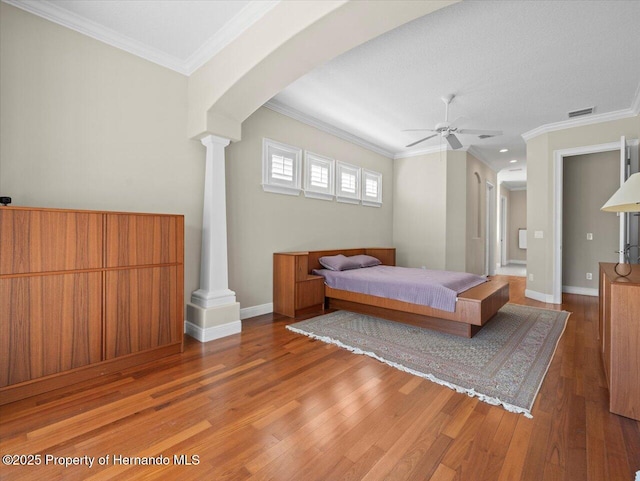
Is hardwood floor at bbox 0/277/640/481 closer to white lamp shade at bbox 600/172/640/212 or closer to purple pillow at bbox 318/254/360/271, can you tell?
white lamp shade at bbox 600/172/640/212

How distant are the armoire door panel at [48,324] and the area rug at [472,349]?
1845mm

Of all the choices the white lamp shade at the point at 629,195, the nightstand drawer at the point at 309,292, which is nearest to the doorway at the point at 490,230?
the nightstand drawer at the point at 309,292

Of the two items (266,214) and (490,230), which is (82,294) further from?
(490,230)

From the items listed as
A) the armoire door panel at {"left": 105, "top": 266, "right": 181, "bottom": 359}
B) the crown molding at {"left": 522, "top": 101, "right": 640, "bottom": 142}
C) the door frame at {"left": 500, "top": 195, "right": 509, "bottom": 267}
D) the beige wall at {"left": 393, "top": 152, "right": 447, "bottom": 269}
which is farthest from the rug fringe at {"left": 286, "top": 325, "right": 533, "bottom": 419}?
the door frame at {"left": 500, "top": 195, "right": 509, "bottom": 267}

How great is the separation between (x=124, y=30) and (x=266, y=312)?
3309 millimetres

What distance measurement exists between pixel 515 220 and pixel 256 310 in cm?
1050

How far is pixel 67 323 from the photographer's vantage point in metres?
2.10

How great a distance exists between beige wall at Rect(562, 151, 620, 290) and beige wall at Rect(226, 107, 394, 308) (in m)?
4.01

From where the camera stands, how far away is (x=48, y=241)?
203 cm

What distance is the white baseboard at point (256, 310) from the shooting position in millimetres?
3805

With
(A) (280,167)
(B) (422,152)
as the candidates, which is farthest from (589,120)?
(A) (280,167)

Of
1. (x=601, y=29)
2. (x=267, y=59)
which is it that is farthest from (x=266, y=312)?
(x=601, y=29)

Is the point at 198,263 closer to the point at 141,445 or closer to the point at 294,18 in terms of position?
the point at 141,445

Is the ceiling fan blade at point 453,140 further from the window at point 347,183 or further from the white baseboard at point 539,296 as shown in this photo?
the white baseboard at point 539,296
